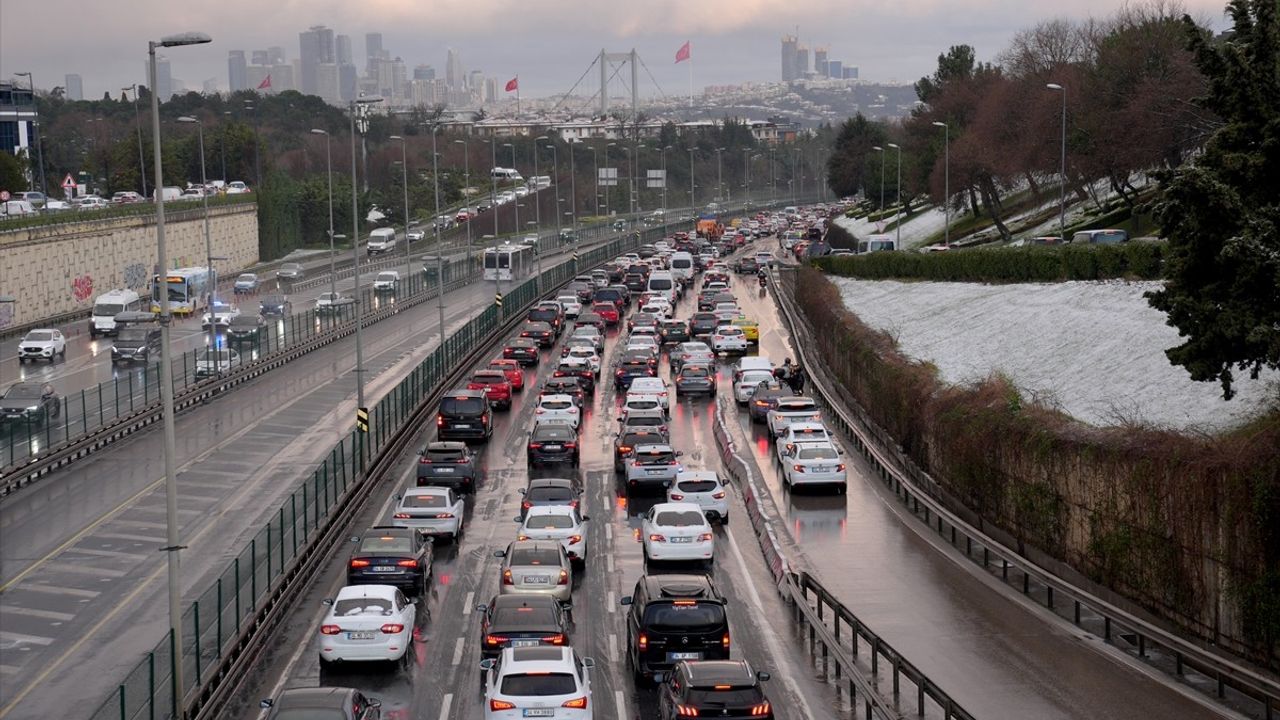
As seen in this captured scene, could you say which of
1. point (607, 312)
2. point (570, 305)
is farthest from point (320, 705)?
point (570, 305)

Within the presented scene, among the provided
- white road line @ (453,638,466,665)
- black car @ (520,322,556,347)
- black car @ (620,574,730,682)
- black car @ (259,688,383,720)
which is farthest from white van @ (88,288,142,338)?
black car @ (259,688,383,720)

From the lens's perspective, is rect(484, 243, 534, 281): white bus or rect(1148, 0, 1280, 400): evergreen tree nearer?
rect(1148, 0, 1280, 400): evergreen tree

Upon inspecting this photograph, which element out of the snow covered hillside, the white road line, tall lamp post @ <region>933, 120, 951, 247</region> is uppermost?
tall lamp post @ <region>933, 120, 951, 247</region>

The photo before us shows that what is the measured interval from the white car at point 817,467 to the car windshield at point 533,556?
12.0 meters

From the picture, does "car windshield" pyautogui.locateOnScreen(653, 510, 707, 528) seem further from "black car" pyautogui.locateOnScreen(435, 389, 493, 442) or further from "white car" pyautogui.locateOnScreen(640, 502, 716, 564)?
"black car" pyautogui.locateOnScreen(435, 389, 493, 442)

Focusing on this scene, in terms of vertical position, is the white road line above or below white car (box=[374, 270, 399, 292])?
below

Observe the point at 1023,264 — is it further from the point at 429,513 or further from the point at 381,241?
the point at 381,241

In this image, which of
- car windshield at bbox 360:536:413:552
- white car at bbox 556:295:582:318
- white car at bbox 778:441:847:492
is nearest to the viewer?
car windshield at bbox 360:536:413:552

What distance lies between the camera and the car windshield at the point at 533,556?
27.4 meters

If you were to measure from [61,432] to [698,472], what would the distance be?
18.1 meters

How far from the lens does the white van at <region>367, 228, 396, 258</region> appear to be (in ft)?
436

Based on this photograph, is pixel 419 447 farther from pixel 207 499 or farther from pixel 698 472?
pixel 698 472

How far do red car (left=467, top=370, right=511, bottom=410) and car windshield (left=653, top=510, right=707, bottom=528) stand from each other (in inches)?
890

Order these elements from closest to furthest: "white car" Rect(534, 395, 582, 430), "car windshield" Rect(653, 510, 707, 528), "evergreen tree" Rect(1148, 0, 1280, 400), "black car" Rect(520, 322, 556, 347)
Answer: "evergreen tree" Rect(1148, 0, 1280, 400)
"car windshield" Rect(653, 510, 707, 528)
"white car" Rect(534, 395, 582, 430)
"black car" Rect(520, 322, 556, 347)
